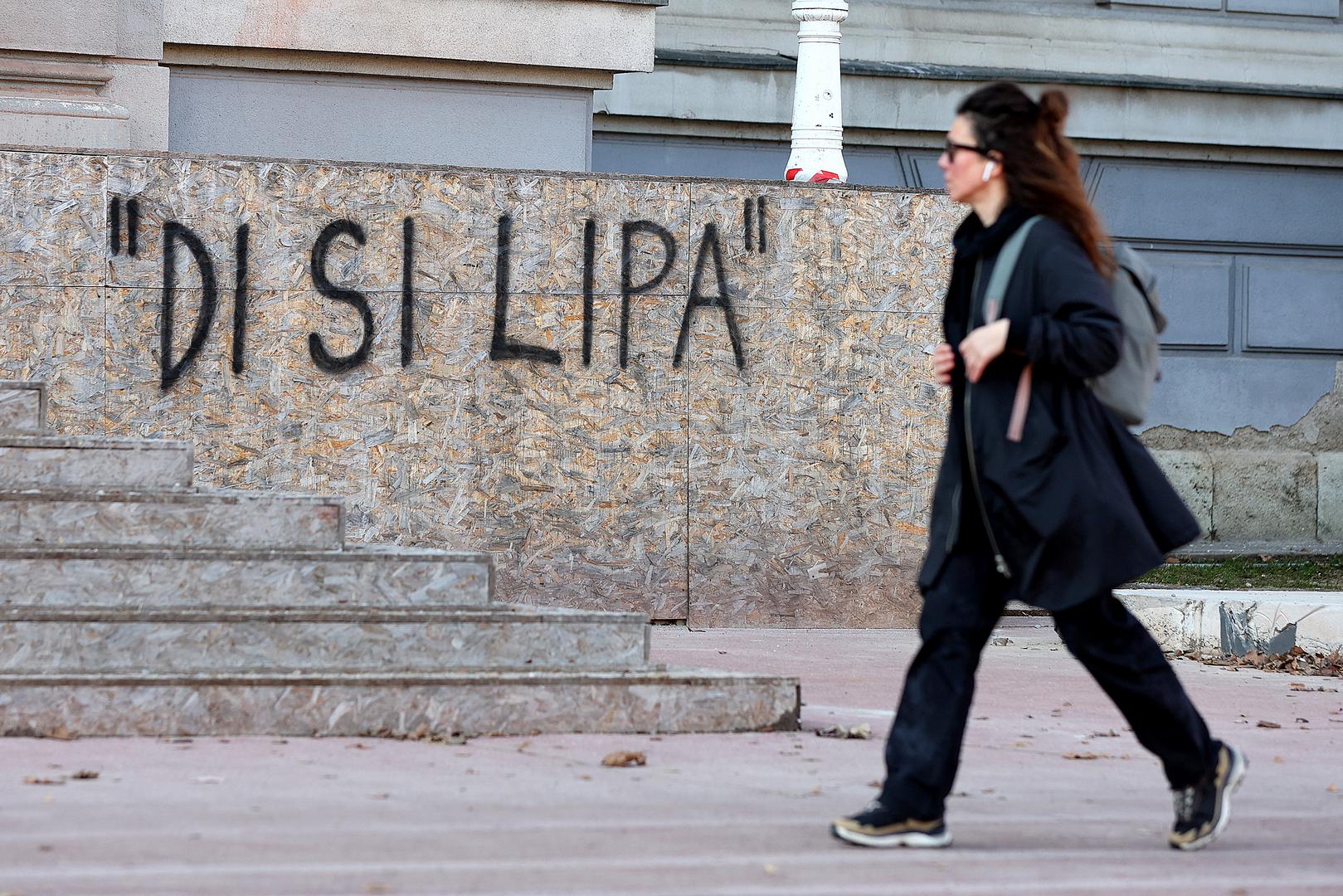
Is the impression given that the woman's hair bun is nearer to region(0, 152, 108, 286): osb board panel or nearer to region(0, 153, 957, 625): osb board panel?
region(0, 153, 957, 625): osb board panel

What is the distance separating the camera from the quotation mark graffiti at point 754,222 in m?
9.30

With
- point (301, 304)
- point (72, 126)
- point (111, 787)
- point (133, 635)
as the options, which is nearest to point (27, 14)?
point (72, 126)

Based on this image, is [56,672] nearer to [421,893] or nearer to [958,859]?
[421,893]

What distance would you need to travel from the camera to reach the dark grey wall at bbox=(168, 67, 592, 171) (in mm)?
11055

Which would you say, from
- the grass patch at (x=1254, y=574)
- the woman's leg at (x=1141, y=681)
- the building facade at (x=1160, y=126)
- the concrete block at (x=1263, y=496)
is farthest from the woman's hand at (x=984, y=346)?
the concrete block at (x=1263, y=496)

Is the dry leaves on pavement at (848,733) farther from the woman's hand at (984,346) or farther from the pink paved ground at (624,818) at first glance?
the woman's hand at (984,346)

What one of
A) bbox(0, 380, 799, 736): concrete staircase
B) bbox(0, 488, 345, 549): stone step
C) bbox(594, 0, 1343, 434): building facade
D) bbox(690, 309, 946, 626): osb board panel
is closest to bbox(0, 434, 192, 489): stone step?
bbox(0, 380, 799, 736): concrete staircase

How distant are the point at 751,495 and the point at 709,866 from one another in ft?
18.0

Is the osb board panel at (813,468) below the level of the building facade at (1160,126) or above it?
below

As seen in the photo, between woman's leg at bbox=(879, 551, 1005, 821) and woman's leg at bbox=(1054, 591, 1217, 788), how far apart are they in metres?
0.17

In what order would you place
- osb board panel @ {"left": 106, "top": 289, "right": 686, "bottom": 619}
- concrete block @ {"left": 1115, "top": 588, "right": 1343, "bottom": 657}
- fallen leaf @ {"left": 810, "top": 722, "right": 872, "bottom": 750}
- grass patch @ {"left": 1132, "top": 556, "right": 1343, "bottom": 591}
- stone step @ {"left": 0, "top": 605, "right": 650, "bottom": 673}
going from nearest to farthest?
stone step @ {"left": 0, "top": 605, "right": 650, "bottom": 673}, fallen leaf @ {"left": 810, "top": 722, "right": 872, "bottom": 750}, concrete block @ {"left": 1115, "top": 588, "right": 1343, "bottom": 657}, osb board panel @ {"left": 106, "top": 289, "right": 686, "bottom": 619}, grass patch @ {"left": 1132, "top": 556, "right": 1343, "bottom": 591}

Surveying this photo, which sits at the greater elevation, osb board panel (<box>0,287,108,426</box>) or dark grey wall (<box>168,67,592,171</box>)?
dark grey wall (<box>168,67,592,171</box>)

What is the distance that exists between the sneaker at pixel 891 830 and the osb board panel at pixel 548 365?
511 centimetres

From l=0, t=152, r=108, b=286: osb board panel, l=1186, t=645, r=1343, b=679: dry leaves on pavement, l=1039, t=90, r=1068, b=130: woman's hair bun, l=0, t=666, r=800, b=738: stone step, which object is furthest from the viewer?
l=0, t=152, r=108, b=286: osb board panel
